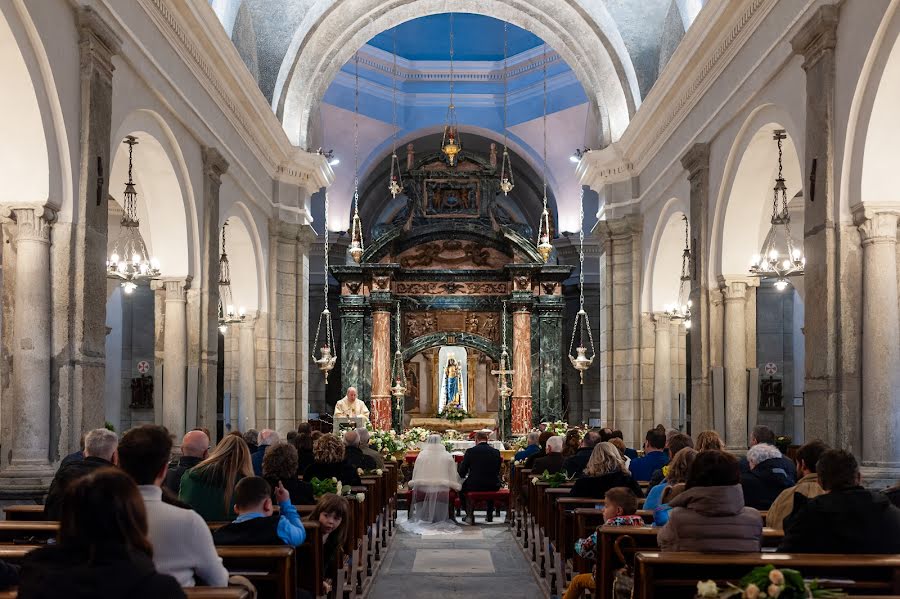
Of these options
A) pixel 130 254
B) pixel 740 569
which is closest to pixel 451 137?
pixel 130 254

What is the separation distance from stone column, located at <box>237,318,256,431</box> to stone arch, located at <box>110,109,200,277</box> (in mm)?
4581

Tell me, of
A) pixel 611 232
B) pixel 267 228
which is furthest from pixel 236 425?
pixel 611 232

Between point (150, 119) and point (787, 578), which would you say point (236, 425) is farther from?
point (787, 578)

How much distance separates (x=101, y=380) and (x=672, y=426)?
419 inches

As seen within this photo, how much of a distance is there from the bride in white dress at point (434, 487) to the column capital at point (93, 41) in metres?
6.64

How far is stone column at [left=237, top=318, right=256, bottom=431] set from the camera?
18.1 metres

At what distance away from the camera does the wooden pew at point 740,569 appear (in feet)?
16.4

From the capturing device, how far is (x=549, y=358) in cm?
2816

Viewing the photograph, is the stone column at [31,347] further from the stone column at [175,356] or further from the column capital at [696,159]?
the column capital at [696,159]

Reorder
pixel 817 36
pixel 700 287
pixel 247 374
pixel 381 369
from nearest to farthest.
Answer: pixel 817 36 < pixel 700 287 < pixel 247 374 < pixel 381 369

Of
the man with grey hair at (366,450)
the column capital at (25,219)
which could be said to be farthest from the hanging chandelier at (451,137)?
the column capital at (25,219)

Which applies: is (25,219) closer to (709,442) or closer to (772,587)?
(709,442)

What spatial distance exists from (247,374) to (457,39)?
15884 mm

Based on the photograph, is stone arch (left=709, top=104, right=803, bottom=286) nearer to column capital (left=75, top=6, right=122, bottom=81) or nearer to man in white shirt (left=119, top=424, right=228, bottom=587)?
column capital (left=75, top=6, right=122, bottom=81)
